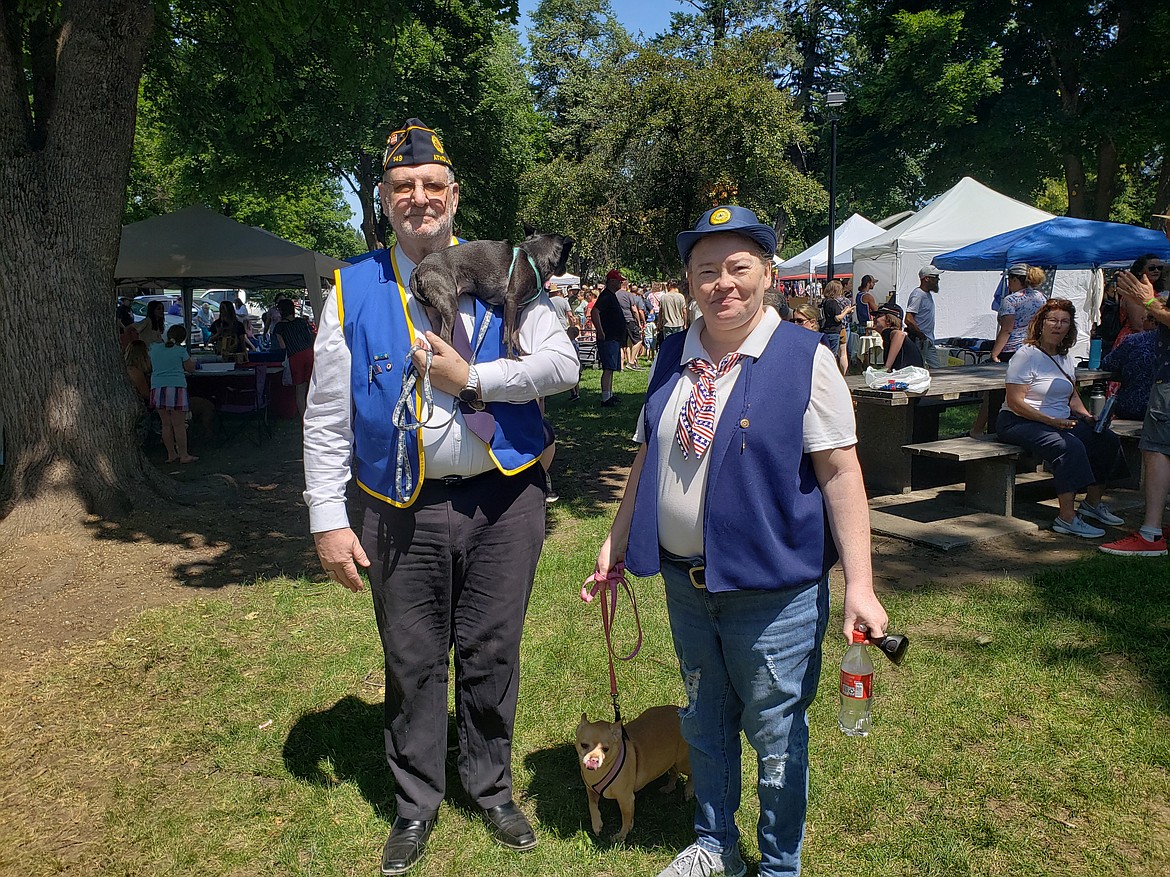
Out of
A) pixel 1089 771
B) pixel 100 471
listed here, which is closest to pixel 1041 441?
pixel 1089 771

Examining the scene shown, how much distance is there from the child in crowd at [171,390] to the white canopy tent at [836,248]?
15.8m

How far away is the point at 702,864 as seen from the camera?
2.58 meters

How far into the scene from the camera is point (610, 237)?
35.8 ft

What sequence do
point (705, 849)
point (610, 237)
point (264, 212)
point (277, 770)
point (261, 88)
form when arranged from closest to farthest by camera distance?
point (705, 849) → point (277, 770) → point (261, 88) → point (610, 237) → point (264, 212)

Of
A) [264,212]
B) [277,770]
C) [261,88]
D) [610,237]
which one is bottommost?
[277,770]

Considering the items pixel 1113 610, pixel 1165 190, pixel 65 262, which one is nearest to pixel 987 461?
pixel 1113 610

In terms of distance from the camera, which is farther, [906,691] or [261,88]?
[261,88]

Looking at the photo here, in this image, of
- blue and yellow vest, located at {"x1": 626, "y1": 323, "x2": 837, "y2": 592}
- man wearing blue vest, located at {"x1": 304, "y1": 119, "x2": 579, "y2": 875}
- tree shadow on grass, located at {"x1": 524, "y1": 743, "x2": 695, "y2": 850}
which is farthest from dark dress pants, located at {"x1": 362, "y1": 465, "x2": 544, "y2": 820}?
blue and yellow vest, located at {"x1": 626, "y1": 323, "x2": 837, "y2": 592}

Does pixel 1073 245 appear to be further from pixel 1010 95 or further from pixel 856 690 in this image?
pixel 1010 95

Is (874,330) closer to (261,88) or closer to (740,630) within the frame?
(261,88)

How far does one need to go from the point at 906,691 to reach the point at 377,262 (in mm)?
2995

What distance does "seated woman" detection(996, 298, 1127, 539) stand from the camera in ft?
19.7

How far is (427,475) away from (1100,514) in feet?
18.7

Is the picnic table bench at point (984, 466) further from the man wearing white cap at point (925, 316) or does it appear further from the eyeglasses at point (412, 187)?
the man wearing white cap at point (925, 316)
